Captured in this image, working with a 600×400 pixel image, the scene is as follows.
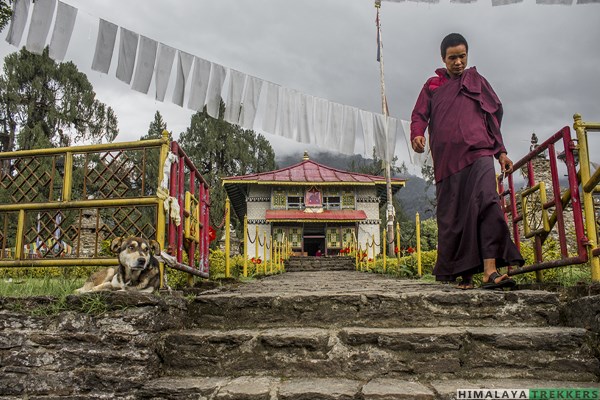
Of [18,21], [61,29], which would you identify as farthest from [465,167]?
[18,21]

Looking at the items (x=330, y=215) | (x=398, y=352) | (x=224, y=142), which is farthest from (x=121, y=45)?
(x=224, y=142)

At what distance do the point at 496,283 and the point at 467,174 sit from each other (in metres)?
0.98

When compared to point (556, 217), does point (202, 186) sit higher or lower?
higher

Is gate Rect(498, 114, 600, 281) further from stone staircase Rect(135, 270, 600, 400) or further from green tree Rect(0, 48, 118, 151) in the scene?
green tree Rect(0, 48, 118, 151)

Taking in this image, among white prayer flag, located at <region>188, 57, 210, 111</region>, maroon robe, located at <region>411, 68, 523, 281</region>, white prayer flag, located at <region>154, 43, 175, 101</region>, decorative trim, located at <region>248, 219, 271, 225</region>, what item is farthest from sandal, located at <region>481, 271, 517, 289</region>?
decorative trim, located at <region>248, 219, 271, 225</region>

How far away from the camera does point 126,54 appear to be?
17.6 feet

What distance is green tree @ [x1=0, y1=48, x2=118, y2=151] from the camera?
75.4ft

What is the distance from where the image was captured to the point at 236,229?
28.3m

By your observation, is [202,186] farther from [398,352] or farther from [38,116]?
[38,116]

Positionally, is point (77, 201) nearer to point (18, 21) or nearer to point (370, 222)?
point (18, 21)

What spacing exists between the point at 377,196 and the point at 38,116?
1855 centimetres

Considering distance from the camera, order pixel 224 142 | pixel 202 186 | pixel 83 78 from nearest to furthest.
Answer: pixel 202 186 < pixel 83 78 < pixel 224 142

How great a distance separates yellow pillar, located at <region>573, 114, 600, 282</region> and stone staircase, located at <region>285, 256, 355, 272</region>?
15576 mm

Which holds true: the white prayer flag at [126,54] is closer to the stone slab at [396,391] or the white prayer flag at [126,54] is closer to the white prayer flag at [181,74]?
the white prayer flag at [181,74]
